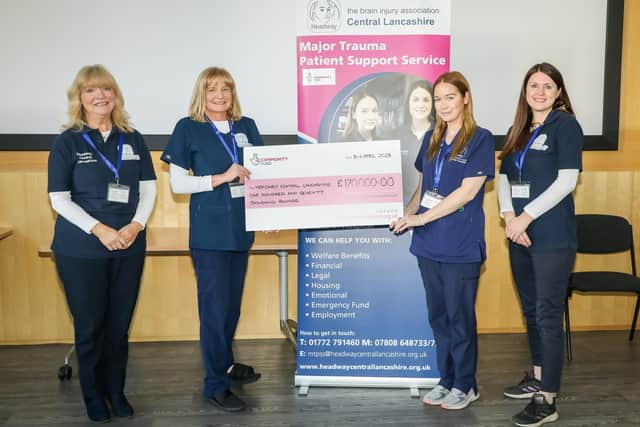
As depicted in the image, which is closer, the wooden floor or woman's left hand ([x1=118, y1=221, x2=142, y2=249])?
woman's left hand ([x1=118, y1=221, x2=142, y2=249])

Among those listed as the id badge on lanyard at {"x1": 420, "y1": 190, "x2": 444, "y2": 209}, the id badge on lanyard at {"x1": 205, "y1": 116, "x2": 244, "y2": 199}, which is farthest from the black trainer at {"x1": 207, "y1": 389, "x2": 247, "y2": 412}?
the id badge on lanyard at {"x1": 420, "y1": 190, "x2": 444, "y2": 209}

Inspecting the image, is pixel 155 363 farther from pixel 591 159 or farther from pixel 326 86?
pixel 591 159

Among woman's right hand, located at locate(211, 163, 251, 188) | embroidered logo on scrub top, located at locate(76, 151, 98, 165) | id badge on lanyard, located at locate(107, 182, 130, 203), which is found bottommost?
id badge on lanyard, located at locate(107, 182, 130, 203)

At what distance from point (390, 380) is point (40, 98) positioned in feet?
9.28

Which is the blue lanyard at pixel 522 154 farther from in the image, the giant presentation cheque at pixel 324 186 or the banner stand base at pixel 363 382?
the banner stand base at pixel 363 382

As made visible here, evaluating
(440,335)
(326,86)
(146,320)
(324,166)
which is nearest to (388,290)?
(440,335)

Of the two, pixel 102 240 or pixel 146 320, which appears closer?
pixel 102 240

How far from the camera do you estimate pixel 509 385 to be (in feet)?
11.9

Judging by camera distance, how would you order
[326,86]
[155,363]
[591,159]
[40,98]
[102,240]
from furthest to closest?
[591,159] < [40,98] < [155,363] < [326,86] < [102,240]

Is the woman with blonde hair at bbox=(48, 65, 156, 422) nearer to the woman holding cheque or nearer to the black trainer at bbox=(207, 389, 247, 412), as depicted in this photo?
the black trainer at bbox=(207, 389, 247, 412)

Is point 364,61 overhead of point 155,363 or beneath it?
overhead

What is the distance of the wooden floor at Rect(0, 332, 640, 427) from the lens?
3193mm

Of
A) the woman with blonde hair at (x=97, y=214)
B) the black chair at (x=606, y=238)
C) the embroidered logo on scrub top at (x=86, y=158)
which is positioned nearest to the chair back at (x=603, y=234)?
the black chair at (x=606, y=238)

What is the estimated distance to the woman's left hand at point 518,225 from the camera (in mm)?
2977
